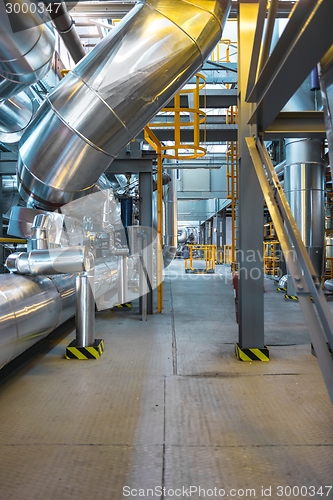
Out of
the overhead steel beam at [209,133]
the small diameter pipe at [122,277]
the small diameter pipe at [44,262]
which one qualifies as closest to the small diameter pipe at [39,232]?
the small diameter pipe at [44,262]

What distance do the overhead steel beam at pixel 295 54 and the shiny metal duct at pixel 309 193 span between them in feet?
14.7

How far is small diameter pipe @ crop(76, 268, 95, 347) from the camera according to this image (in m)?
4.02

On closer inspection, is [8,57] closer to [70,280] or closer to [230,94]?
[70,280]

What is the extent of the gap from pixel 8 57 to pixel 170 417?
2983 mm

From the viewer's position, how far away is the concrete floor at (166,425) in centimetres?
192

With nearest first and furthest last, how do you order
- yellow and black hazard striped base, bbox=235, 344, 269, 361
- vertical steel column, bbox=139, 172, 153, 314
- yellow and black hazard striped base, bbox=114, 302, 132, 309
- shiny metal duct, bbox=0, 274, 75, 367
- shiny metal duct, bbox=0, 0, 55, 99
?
shiny metal duct, bbox=0, 0, 55, 99, shiny metal duct, bbox=0, 274, 75, 367, yellow and black hazard striped base, bbox=235, 344, 269, 361, vertical steel column, bbox=139, 172, 153, 314, yellow and black hazard striped base, bbox=114, 302, 132, 309

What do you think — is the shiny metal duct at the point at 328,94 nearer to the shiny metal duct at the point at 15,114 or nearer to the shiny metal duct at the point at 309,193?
the shiny metal duct at the point at 15,114

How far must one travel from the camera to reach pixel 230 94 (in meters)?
6.43

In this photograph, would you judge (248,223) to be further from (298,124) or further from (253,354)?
(253,354)

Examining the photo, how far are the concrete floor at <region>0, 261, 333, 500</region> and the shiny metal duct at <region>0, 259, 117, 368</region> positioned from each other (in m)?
0.41

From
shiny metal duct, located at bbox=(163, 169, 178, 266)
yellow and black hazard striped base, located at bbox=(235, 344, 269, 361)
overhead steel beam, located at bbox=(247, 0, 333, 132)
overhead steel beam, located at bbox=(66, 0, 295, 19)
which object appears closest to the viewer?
overhead steel beam, located at bbox=(247, 0, 333, 132)

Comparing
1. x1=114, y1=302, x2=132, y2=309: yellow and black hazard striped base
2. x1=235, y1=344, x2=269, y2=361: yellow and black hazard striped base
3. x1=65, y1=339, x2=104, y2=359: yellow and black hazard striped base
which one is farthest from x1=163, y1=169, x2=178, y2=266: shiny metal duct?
x1=235, y1=344, x2=269, y2=361: yellow and black hazard striped base

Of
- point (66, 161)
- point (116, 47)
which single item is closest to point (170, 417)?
point (66, 161)

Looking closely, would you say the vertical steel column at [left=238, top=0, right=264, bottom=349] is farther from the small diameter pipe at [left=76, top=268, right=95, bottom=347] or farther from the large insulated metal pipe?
the small diameter pipe at [left=76, top=268, right=95, bottom=347]
